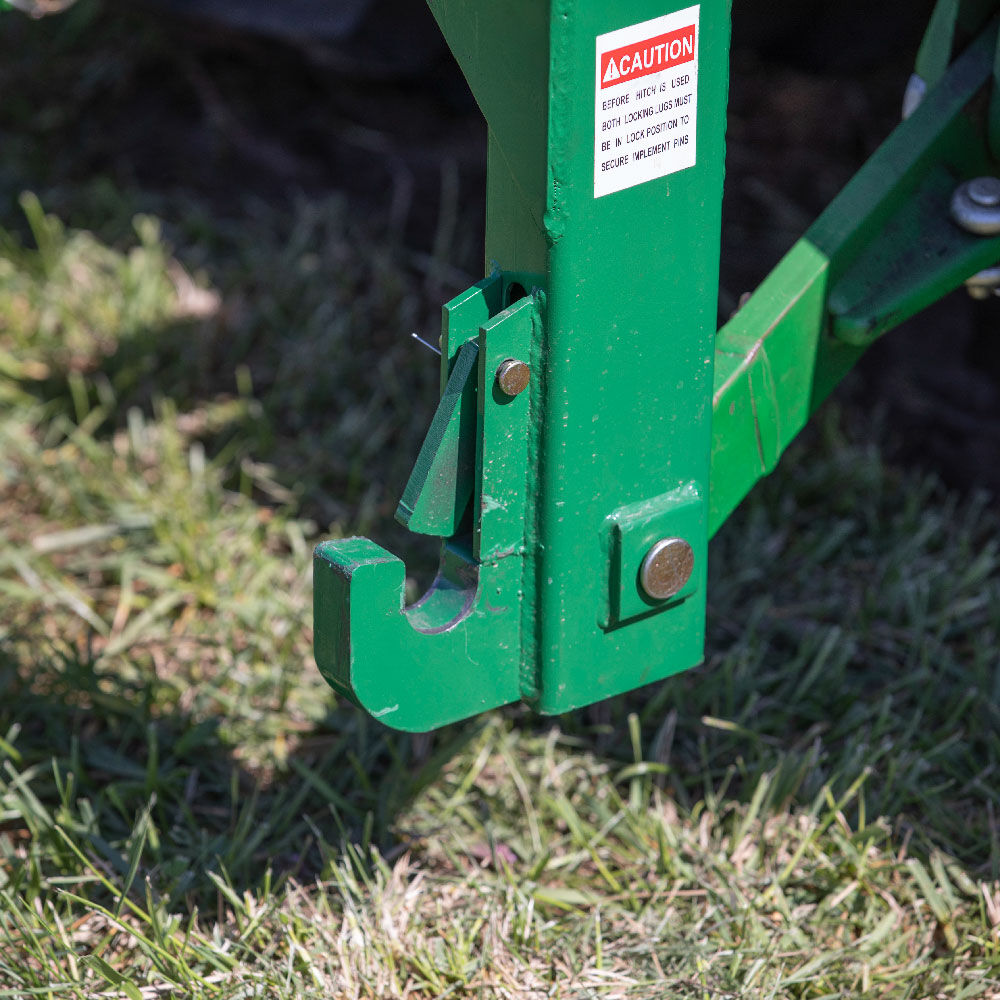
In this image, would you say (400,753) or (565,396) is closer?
(565,396)

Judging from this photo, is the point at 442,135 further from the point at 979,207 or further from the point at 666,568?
the point at 666,568

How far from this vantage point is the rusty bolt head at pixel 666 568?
1474 millimetres

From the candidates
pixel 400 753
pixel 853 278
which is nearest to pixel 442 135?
pixel 400 753

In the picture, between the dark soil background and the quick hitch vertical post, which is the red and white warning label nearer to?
the quick hitch vertical post

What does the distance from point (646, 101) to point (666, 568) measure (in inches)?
18.8

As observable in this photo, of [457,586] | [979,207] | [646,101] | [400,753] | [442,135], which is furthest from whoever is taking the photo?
[442,135]

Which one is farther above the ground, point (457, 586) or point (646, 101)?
point (646, 101)

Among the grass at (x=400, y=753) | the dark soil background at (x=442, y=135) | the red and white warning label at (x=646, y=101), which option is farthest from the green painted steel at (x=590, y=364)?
the dark soil background at (x=442, y=135)

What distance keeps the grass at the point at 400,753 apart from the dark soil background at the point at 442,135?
0.20 meters

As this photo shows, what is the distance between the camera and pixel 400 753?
6.64 ft

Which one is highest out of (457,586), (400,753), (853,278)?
(853,278)

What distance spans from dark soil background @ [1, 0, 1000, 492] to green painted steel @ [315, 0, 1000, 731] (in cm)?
104

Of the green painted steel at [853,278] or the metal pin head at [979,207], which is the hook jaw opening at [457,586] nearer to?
the green painted steel at [853,278]

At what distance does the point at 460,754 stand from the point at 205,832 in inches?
15.1
